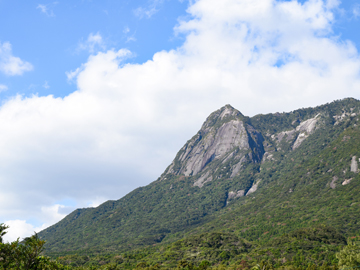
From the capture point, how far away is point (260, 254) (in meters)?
162

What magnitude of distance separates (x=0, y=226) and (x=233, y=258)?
141569 mm

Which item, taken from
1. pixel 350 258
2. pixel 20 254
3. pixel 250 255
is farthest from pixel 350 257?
pixel 250 255

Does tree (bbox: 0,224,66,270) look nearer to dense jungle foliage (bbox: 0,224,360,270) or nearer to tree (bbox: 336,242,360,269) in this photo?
dense jungle foliage (bbox: 0,224,360,270)

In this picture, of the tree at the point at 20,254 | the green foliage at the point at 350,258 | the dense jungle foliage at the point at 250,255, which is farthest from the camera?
the dense jungle foliage at the point at 250,255

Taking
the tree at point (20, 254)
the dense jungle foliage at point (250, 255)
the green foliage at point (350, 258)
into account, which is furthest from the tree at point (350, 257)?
the tree at point (20, 254)

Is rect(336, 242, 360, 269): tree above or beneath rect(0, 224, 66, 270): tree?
beneath

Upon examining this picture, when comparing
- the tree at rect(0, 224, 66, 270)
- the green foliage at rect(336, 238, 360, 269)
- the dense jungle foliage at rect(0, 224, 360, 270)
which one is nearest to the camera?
the tree at rect(0, 224, 66, 270)

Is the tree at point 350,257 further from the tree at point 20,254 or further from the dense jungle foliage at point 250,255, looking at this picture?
the tree at point 20,254

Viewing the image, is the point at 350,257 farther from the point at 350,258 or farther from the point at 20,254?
the point at 20,254

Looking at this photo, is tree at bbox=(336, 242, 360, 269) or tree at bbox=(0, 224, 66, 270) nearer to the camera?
tree at bbox=(0, 224, 66, 270)

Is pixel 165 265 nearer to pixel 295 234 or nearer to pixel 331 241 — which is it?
pixel 295 234

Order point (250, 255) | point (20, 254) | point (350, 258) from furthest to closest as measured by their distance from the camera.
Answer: point (250, 255), point (350, 258), point (20, 254)

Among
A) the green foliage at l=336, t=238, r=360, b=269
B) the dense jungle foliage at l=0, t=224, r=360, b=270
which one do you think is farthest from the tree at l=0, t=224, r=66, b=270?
the green foliage at l=336, t=238, r=360, b=269

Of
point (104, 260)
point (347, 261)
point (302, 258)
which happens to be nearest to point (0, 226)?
point (347, 261)
